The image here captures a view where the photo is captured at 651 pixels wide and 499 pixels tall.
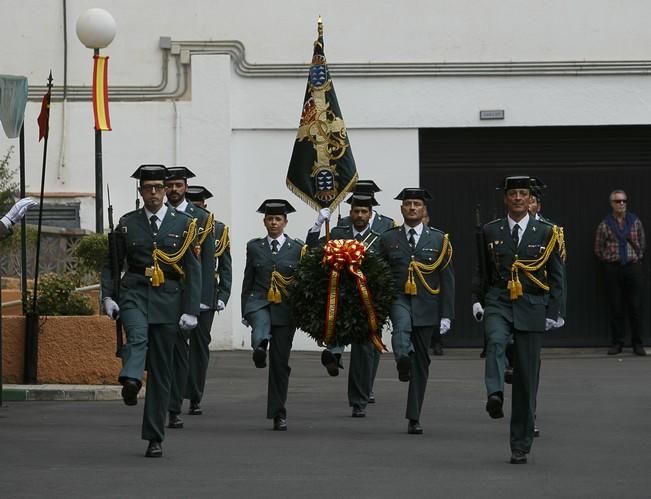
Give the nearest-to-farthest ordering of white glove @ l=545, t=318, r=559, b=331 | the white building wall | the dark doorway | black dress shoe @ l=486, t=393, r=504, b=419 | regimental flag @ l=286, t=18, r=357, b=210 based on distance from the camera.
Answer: black dress shoe @ l=486, t=393, r=504, b=419, white glove @ l=545, t=318, r=559, b=331, regimental flag @ l=286, t=18, r=357, b=210, the white building wall, the dark doorway

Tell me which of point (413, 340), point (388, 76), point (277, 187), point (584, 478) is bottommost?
point (584, 478)

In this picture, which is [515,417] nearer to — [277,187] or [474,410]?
[474,410]

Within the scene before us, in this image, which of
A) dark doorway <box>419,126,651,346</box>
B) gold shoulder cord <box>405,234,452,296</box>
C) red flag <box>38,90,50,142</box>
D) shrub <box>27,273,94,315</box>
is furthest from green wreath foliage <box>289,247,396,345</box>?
dark doorway <box>419,126,651,346</box>

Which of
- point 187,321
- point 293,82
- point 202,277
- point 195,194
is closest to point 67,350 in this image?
point 195,194

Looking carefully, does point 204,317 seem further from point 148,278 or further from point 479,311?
point 479,311

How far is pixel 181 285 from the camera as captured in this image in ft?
40.1

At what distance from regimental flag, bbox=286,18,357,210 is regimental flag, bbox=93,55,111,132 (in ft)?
13.6

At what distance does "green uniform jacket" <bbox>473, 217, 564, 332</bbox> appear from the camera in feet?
39.0

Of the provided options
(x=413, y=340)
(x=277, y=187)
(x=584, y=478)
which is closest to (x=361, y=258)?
(x=413, y=340)

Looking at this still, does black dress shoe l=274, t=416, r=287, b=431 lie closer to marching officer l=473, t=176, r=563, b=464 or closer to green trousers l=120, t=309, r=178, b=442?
green trousers l=120, t=309, r=178, b=442

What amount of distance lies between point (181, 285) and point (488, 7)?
12.7 metres

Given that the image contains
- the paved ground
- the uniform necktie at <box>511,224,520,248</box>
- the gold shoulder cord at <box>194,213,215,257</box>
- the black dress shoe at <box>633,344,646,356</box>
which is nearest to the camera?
the paved ground

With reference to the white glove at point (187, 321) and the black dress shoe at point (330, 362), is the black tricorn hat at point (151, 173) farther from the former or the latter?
the black dress shoe at point (330, 362)

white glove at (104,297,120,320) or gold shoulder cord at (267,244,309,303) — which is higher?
gold shoulder cord at (267,244,309,303)
